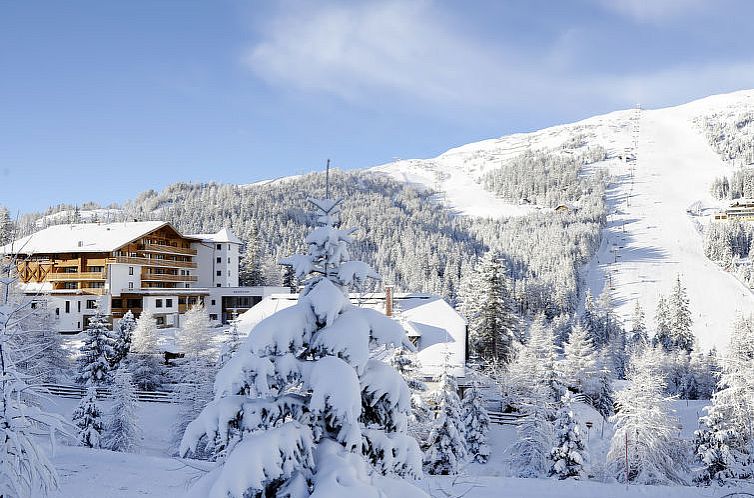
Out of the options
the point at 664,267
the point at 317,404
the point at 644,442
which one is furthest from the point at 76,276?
the point at 664,267

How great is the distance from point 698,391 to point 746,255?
111568mm

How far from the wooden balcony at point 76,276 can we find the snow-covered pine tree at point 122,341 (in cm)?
1560

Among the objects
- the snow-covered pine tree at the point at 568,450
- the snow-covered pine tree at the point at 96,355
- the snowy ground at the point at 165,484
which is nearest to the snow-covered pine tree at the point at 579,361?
the snow-covered pine tree at the point at 568,450

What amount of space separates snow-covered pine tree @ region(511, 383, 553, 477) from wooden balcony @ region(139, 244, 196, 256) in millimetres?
42709

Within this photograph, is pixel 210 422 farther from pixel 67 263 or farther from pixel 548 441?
pixel 67 263

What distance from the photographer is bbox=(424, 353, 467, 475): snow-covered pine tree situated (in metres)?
25.2

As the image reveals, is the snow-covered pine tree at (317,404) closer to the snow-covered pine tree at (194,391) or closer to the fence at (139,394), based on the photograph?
the snow-covered pine tree at (194,391)

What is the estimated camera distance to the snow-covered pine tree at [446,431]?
25.2m

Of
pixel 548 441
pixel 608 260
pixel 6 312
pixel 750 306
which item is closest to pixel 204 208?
pixel 608 260

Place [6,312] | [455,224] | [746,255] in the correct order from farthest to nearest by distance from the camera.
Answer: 1. [455,224]
2. [746,255]
3. [6,312]

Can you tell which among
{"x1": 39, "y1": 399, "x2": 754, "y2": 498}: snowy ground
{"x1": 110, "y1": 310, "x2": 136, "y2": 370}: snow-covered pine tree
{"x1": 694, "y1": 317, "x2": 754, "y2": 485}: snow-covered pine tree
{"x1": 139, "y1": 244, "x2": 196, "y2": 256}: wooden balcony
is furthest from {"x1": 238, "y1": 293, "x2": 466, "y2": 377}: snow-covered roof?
{"x1": 139, "y1": 244, "x2": 196, "y2": 256}: wooden balcony

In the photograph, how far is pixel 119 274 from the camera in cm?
5284

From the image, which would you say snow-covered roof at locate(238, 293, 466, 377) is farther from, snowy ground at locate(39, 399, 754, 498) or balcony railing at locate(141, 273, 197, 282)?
balcony railing at locate(141, 273, 197, 282)

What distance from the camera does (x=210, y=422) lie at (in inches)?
195
